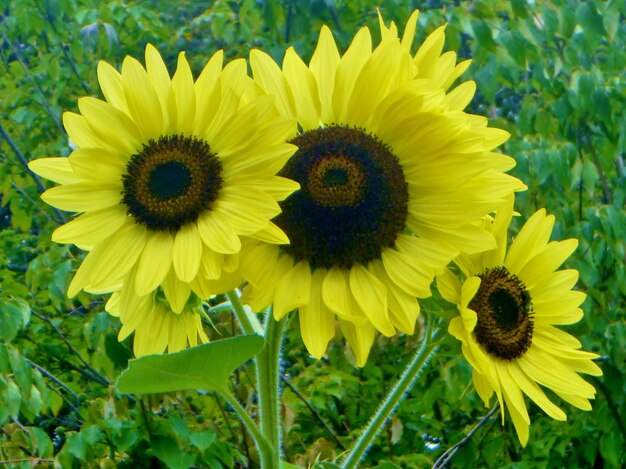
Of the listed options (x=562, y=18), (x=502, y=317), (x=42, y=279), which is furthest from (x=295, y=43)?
(x=502, y=317)

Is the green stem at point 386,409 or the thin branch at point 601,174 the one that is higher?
the green stem at point 386,409

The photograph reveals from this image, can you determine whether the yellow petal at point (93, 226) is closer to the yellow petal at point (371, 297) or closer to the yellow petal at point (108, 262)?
the yellow petal at point (108, 262)

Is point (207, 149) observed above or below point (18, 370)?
above

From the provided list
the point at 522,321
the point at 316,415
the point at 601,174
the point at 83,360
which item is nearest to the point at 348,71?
the point at 522,321

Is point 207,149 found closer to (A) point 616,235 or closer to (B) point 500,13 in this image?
(A) point 616,235

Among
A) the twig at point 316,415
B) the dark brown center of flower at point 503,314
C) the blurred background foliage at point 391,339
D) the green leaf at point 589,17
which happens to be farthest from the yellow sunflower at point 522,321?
the green leaf at point 589,17

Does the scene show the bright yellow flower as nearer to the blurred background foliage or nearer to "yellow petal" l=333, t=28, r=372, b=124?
"yellow petal" l=333, t=28, r=372, b=124
